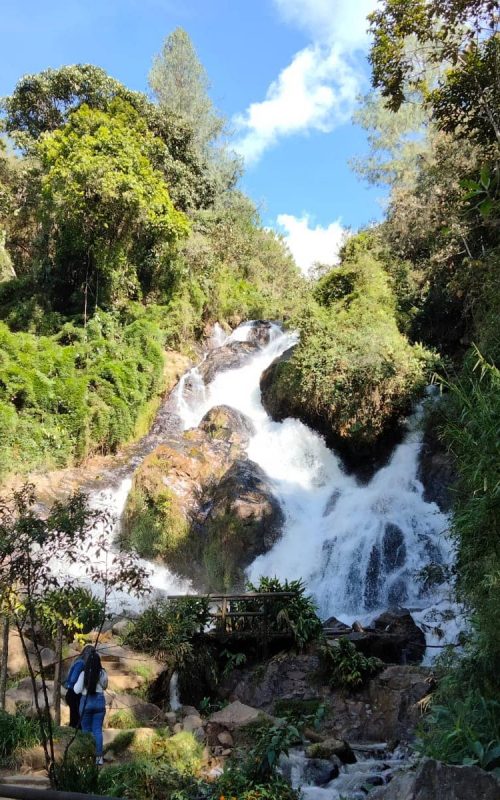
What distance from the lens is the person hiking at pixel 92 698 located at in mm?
6195

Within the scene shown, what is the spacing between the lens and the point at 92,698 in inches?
247

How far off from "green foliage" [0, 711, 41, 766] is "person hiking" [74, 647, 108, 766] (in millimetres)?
510

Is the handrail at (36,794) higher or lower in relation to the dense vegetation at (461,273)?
lower

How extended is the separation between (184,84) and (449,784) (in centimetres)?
3538

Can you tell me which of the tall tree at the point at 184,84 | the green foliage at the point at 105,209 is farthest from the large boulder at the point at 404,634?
the tall tree at the point at 184,84

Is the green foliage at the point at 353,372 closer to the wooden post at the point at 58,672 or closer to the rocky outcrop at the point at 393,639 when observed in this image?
the rocky outcrop at the point at 393,639

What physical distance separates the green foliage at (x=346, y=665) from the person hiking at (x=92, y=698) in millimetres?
3815

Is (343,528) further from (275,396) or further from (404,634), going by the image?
(275,396)

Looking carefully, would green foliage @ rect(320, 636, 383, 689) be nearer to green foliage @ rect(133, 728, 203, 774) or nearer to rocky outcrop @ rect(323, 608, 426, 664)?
rocky outcrop @ rect(323, 608, 426, 664)

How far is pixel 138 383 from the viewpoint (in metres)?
19.5

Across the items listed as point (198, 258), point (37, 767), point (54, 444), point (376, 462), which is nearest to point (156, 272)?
point (198, 258)

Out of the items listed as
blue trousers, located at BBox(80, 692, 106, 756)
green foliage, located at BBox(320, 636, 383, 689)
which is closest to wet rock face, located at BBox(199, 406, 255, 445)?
green foliage, located at BBox(320, 636, 383, 689)

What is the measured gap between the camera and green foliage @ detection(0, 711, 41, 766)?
18.4ft

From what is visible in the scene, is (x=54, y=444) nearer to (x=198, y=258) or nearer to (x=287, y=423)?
(x=287, y=423)
